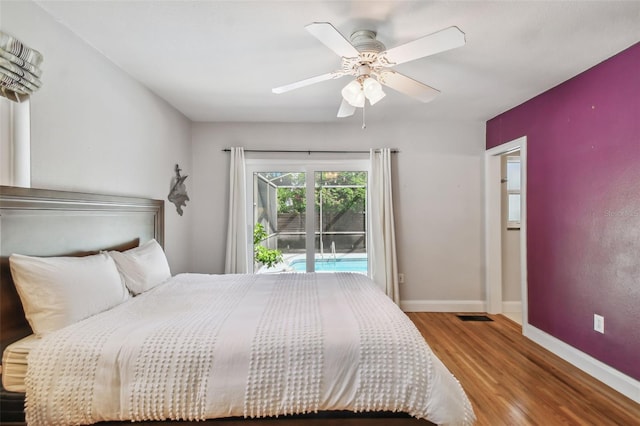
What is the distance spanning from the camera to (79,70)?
1.92 meters

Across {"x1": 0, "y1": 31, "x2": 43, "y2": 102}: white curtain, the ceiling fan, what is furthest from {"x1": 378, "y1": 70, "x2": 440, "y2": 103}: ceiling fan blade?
{"x1": 0, "y1": 31, "x2": 43, "y2": 102}: white curtain

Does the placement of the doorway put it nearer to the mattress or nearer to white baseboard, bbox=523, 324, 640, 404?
white baseboard, bbox=523, 324, 640, 404

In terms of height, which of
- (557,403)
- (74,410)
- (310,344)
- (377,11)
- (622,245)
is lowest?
(557,403)

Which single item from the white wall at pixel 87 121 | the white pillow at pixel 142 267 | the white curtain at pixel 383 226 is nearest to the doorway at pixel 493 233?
the white curtain at pixel 383 226

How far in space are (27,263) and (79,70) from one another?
4.17ft

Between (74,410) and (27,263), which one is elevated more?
(27,263)

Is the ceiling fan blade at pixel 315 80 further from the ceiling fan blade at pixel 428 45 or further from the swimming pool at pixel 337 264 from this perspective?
the swimming pool at pixel 337 264

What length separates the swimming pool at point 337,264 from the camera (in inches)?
158

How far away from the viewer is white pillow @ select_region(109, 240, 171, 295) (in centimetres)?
206

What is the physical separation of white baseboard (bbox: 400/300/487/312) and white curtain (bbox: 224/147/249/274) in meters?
2.12

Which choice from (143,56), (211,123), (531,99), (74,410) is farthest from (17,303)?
(531,99)

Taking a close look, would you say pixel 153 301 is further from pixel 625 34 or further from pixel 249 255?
pixel 625 34

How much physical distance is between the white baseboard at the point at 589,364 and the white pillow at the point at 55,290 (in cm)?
344

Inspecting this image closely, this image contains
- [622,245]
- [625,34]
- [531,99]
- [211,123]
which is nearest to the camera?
[625,34]
